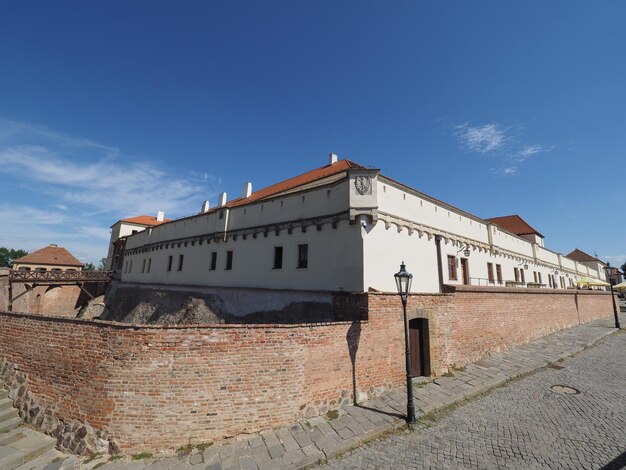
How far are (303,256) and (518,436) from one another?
9.00 m

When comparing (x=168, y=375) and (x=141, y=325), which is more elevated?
(x=141, y=325)

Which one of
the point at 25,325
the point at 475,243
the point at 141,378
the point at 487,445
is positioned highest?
the point at 475,243

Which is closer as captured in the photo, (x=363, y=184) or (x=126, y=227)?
(x=363, y=184)

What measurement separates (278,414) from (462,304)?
348 inches

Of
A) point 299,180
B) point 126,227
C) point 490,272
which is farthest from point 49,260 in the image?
point 490,272

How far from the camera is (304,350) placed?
771 centimetres

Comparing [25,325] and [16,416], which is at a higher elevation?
[25,325]

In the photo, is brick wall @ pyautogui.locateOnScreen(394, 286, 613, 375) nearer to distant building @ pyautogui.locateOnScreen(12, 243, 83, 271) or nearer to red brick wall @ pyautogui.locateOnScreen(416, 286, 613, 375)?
red brick wall @ pyautogui.locateOnScreen(416, 286, 613, 375)

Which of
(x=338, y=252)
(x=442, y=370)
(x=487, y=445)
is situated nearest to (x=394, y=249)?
(x=338, y=252)

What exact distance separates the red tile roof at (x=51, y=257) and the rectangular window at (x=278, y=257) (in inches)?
1894

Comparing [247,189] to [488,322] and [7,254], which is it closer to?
[488,322]

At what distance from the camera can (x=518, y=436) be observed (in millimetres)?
6977

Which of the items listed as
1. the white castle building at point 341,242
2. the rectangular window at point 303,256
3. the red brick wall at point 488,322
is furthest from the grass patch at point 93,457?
the red brick wall at point 488,322

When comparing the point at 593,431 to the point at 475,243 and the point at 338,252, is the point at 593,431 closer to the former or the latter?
the point at 338,252
